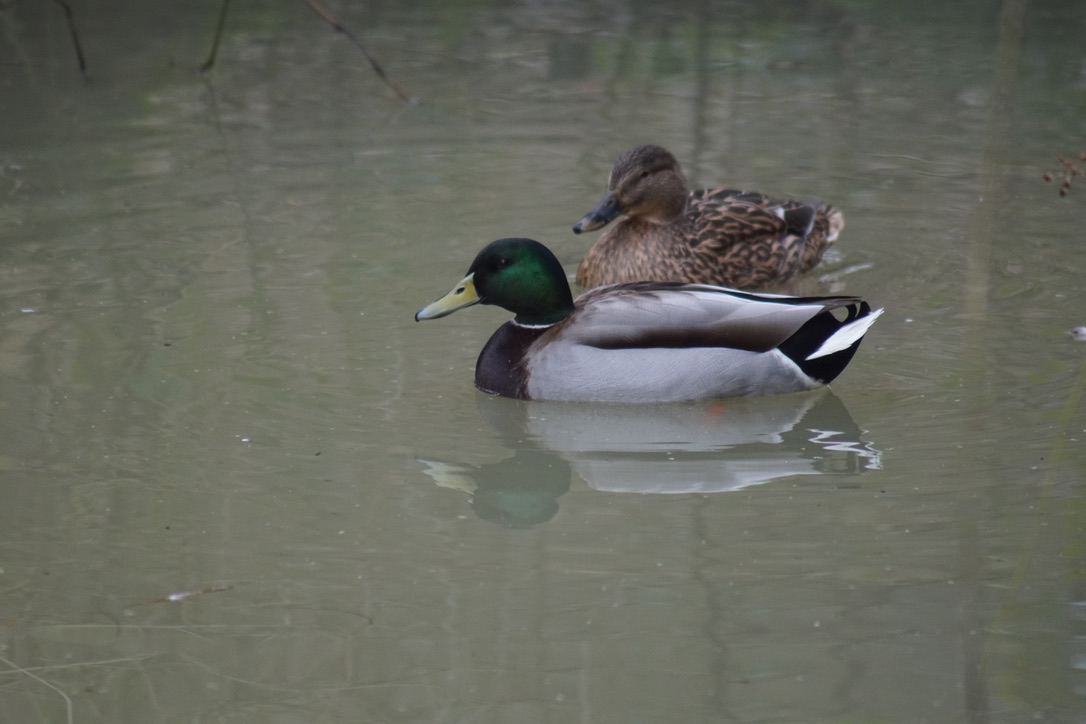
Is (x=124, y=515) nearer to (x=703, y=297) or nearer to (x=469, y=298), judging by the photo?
(x=469, y=298)

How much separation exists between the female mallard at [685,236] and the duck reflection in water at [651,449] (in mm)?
1700

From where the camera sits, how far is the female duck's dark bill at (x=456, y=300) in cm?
661

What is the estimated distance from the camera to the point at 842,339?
6.44 metres

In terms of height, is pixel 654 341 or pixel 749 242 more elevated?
pixel 654 341

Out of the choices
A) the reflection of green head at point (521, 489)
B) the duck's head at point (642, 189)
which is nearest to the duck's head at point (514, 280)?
the reflection of green head at point (521, 489)

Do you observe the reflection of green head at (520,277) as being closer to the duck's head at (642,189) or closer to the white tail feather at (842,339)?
the white tail feather at (842,339)

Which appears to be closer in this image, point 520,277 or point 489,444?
point 489,444

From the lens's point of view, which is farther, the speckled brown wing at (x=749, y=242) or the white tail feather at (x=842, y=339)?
the speckled brown wing at (x=749, y=242)

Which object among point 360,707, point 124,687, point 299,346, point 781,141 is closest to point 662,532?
point 360,707

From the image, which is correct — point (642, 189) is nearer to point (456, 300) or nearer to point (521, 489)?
point (456, 300)

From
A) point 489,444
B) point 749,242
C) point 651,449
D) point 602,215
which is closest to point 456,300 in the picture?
point 489,444

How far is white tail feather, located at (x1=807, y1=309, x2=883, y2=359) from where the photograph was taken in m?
6.42

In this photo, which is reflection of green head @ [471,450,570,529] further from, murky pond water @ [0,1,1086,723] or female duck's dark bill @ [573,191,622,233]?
female duck's dark bill @ [573,191,622,233]

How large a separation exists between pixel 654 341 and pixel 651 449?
65 cm
